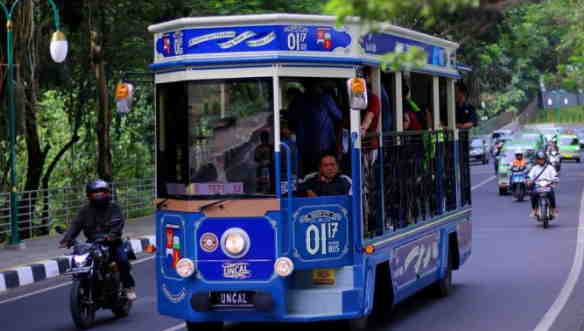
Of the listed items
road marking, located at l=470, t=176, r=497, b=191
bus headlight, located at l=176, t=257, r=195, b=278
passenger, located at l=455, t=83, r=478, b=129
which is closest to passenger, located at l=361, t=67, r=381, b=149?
bus headlight, located at l=176, t=257, r=195, b=278

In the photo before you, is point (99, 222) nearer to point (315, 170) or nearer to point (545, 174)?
point (315, 170)

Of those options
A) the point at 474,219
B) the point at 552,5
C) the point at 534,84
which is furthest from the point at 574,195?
the point at 534,84

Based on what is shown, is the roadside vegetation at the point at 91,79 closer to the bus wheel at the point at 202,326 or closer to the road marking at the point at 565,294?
the road marking at the point at 565,294

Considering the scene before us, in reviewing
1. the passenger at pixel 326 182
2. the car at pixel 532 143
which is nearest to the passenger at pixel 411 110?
the passenger at pixel 326 182

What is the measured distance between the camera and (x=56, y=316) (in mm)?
13109

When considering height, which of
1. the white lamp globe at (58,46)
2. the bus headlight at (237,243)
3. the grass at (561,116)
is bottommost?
the bus headlight at (237,243)

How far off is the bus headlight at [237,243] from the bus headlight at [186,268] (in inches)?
13.0

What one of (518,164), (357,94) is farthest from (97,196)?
(518,164)

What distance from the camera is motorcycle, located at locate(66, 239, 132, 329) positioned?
38.3 ft

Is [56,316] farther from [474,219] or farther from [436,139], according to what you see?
[474,219]

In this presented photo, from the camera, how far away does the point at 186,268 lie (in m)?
9.59

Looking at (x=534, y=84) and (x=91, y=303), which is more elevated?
(x=534, y=84)

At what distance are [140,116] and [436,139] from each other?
20.2 meters

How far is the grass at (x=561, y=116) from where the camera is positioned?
111m
